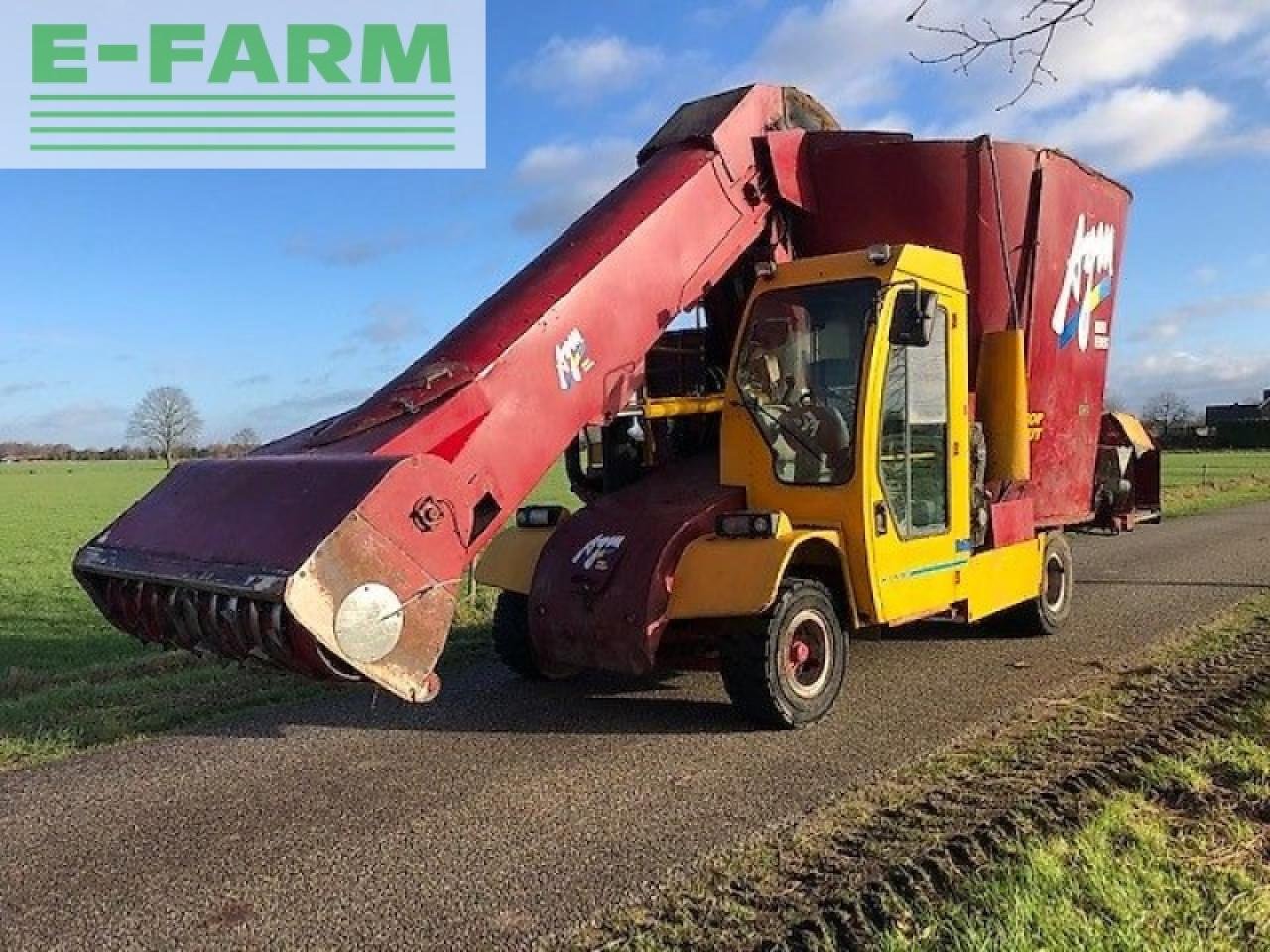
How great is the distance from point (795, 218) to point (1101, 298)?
10.7ft

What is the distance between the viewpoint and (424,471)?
525 cm

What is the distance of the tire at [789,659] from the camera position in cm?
620

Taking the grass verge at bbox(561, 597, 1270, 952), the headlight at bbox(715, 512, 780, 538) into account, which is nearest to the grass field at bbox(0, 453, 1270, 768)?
the headlight at bbox(715, 512, 780, 538)

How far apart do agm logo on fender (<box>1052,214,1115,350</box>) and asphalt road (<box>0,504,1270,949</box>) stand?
2549 millimetres

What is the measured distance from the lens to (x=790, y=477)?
680 centimetres

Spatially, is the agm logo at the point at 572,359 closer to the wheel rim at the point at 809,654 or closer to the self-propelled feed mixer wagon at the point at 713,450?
the self-propelled feed mixer wagon at the point at 713,450

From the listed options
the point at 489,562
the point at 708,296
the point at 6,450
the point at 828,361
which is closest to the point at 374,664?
the point at 489,562

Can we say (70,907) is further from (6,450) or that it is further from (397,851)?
(6,450)

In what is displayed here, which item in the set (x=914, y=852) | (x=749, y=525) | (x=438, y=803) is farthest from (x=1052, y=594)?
(x=438, y=803)

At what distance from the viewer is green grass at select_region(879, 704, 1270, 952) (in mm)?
3553

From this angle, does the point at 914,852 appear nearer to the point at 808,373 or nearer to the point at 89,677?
the point at 808,373

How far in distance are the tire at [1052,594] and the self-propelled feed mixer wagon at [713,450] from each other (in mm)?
40

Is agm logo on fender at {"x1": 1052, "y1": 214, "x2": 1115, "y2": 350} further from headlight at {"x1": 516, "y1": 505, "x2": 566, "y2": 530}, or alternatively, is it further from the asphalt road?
headlight at {"x1": 516, "y1": 505, "x2": 566, "y2": 530}

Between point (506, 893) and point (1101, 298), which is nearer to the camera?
point (506, 893)
